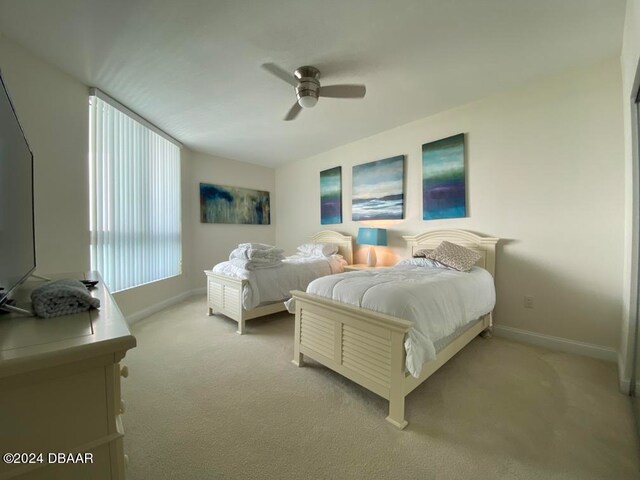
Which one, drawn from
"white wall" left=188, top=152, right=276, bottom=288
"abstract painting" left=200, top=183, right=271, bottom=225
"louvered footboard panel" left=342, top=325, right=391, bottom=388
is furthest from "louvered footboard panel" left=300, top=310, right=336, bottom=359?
"abstract painting" left=200, top=183, right=271, bottom=225

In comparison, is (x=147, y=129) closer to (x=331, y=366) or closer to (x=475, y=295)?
(x=331, y=366)

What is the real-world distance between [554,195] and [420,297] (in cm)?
194

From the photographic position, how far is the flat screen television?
868mm

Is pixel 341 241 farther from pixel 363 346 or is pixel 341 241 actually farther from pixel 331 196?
pixel 363 346

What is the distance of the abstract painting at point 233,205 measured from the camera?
459cm

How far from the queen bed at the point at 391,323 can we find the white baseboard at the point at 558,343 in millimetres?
526

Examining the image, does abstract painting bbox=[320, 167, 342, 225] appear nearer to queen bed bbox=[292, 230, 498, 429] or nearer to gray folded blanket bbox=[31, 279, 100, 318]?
queen bed bbox=[292, 230, 498, 429]

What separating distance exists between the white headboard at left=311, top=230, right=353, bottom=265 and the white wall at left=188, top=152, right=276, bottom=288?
1.66 m

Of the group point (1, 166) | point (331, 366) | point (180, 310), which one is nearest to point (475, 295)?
point (331, 366)

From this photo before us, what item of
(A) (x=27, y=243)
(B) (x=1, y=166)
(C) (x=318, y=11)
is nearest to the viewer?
(B) (x=1, y=166)

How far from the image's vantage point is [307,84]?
7.23 feet

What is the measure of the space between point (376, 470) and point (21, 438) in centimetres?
131

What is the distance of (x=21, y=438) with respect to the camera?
21.1 inches

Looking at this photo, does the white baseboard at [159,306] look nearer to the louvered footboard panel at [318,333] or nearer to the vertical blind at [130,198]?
the vertical blind at [130,198]
